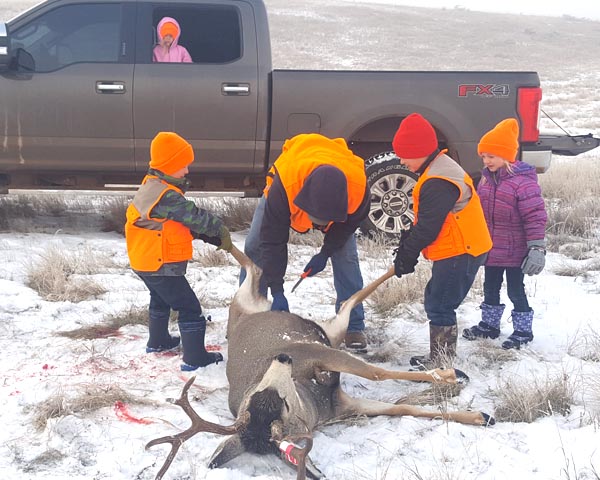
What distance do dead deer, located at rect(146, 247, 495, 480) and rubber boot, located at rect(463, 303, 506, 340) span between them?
71 cm

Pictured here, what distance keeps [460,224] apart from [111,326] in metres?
2.34

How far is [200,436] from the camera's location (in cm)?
315

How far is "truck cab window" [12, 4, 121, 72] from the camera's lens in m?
6.26

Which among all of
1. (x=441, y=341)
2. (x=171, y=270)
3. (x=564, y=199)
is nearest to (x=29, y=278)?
(x=171, y=270)

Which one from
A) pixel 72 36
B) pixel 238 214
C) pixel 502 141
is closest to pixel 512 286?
pixel 502 141

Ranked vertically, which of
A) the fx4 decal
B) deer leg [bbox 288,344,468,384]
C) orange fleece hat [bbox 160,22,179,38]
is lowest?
deer leg [bbox 288,344,468,384]

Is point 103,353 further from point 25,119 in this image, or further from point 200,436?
point 25,119

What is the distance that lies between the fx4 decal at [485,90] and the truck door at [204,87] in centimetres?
192

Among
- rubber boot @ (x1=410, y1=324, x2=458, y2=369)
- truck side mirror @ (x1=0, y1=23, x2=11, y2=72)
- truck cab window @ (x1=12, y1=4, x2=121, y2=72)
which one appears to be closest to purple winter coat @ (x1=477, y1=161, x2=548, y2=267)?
rubber boot @ (x1=410, y1=324, x2=458, y2=369)

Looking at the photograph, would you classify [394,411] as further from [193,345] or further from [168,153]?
[168,153]

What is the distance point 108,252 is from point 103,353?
89.1 inches

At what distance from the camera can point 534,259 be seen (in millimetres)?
4133

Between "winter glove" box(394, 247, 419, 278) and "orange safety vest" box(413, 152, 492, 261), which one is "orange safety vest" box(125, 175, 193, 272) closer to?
"winter glove" box(394, 247, 419, 278)

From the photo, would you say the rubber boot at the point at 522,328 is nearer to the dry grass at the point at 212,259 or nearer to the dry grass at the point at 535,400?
the dry grass at the point at 535,400
